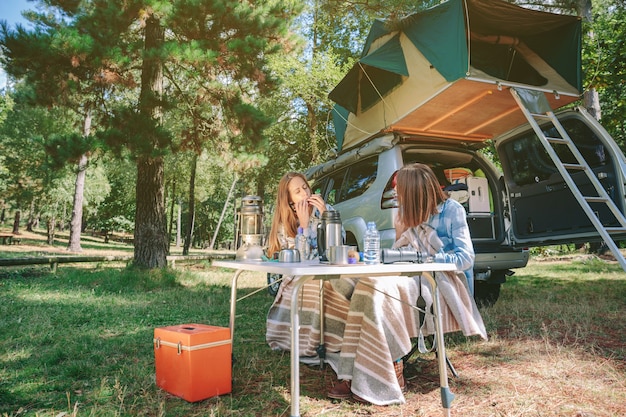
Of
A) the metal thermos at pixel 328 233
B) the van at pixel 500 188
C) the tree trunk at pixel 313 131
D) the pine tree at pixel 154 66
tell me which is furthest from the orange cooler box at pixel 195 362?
the tree trunk at pixel 313 131

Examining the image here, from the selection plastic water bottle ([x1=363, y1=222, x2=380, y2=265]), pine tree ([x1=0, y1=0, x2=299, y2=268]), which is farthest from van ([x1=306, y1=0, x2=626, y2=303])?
pine tree ([x1=0, y1=0, x2=299, y2=268])

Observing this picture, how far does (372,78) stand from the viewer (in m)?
5.75

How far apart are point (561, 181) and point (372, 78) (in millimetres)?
2614

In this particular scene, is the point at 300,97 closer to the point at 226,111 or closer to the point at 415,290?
the point at 226,111

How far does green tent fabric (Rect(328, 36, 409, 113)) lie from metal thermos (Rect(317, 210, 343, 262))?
3.08 metres

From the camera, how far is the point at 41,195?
23578mm

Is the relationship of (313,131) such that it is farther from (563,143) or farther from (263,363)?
(263,363)

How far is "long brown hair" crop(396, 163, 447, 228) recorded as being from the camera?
265 cm

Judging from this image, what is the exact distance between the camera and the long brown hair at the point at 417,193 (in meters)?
2.65

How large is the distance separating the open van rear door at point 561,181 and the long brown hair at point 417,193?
193cm

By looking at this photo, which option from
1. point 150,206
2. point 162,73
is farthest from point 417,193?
point 162,73

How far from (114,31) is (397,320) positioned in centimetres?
662

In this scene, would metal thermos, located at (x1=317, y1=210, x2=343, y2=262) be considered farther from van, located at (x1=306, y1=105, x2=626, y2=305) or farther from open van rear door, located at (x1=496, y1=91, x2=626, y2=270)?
open van rear door, located at (x1=496, y1=91, x2=626, y2=270)

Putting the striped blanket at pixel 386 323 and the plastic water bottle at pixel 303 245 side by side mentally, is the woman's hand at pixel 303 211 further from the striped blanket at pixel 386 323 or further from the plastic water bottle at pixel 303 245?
the striped blanket at pixel 386 323
